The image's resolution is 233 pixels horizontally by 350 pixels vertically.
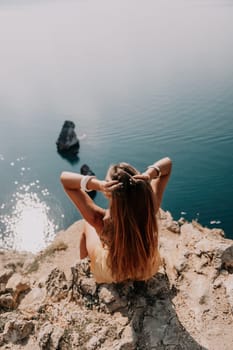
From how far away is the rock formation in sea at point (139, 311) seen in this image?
24.4 ft

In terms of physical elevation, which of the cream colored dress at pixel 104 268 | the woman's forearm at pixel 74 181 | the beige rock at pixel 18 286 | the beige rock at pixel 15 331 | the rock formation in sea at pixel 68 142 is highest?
the woman's forearm at pixel 74 181

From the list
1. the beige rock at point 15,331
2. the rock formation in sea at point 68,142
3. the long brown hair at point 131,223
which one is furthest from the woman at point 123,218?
the rock formation in sea at point 68,142

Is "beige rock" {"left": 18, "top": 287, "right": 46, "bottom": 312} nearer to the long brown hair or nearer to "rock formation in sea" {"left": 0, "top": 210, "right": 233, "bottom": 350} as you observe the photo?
"rock formation in sea" {"left": 0, "top": 210, "right": 233, "bottom": 350}

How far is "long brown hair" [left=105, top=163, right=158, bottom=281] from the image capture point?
6.09 m

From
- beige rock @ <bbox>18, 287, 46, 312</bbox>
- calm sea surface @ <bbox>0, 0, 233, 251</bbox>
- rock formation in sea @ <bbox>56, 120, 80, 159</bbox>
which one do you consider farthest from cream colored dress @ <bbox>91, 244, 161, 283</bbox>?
rock formation in sea @ <bbox>56, 120, 80, 159</bbox>

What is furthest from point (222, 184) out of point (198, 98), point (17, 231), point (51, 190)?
point (198, 98)

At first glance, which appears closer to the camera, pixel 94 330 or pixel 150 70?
pixel 94 330

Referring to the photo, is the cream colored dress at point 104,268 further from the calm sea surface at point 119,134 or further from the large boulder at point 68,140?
the large boulder at point 68,140

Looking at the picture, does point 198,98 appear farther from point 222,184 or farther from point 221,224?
point 221,224

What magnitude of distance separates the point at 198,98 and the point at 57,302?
10372 centimetres

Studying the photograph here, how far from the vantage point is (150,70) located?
15175 cm

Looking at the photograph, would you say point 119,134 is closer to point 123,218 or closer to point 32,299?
point 32,299

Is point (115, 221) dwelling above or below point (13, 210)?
above

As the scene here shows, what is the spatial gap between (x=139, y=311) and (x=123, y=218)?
2.81 meters
